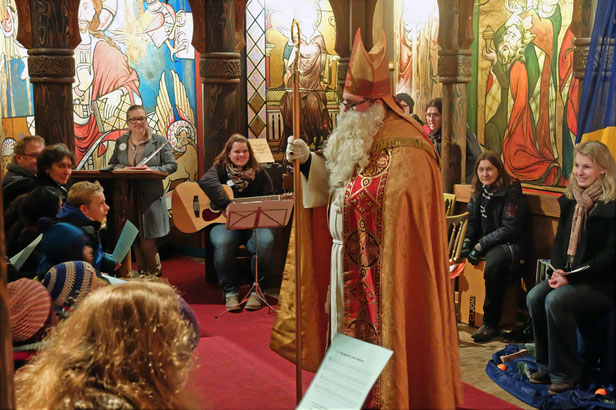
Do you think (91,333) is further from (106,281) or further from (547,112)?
(547,112)

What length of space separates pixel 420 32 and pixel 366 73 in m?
5.98

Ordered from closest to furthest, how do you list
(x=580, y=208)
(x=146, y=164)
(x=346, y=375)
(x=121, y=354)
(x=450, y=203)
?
(x=121, y=354), (x=346, y=375), (x=580, y=208), (x=450, y=203), (x=146, y=164)

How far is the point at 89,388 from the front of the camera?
1.70 m

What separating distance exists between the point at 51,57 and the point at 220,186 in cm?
192

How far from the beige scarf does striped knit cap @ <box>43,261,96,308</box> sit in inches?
111

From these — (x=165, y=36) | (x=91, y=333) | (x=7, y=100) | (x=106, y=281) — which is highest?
(x=165, y=36)

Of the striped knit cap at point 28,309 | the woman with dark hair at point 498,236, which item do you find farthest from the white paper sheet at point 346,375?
the woman with dark hair at point 498,236

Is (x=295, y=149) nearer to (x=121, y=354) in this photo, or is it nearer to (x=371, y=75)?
(x=371, y=75)

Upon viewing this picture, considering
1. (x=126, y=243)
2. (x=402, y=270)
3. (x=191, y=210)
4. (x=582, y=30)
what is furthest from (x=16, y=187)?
(x=582, y=30)

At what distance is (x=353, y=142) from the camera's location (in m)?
3.89

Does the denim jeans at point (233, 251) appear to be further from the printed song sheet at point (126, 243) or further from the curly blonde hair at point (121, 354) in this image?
the curly blonde hair at point (121, 354)

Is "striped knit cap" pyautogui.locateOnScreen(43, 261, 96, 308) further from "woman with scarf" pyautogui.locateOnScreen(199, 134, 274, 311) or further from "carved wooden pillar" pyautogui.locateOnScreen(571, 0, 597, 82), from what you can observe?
"carved wooden pillar" pyautogui.locateOnScreen(571, 0, 597, 82)

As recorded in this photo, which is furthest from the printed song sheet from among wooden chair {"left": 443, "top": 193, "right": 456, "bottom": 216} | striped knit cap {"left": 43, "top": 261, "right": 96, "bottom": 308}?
wooden chair {"left": 443, "top": 193, "right": 456, "bottom": 216}

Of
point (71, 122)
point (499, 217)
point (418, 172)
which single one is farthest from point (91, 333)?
point (71, 122)
